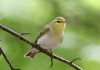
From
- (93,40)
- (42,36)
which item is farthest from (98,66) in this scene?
(42,36)

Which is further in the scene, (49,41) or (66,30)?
(66,30)

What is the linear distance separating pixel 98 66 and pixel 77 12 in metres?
0.63

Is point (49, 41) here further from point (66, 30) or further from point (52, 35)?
point (66, 30)

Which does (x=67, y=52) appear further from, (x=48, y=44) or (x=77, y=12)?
(x=48, y=44)

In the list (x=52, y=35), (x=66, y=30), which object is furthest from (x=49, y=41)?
(x=66, y=30)

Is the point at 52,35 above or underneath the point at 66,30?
above

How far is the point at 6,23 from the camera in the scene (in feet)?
13.4

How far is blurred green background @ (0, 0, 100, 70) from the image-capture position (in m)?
4.03

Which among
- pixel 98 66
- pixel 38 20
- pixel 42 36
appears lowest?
pixel 98 66

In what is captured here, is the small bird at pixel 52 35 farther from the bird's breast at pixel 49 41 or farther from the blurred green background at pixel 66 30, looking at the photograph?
the blurred green background at pixel 66 30

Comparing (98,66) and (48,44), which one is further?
(98,66)

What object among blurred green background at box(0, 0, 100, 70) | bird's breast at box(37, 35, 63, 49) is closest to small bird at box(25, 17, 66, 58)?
bird's breast at box(37, 35, 63, 49)

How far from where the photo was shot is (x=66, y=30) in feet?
14.8

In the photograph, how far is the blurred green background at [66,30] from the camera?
4.03 meters
